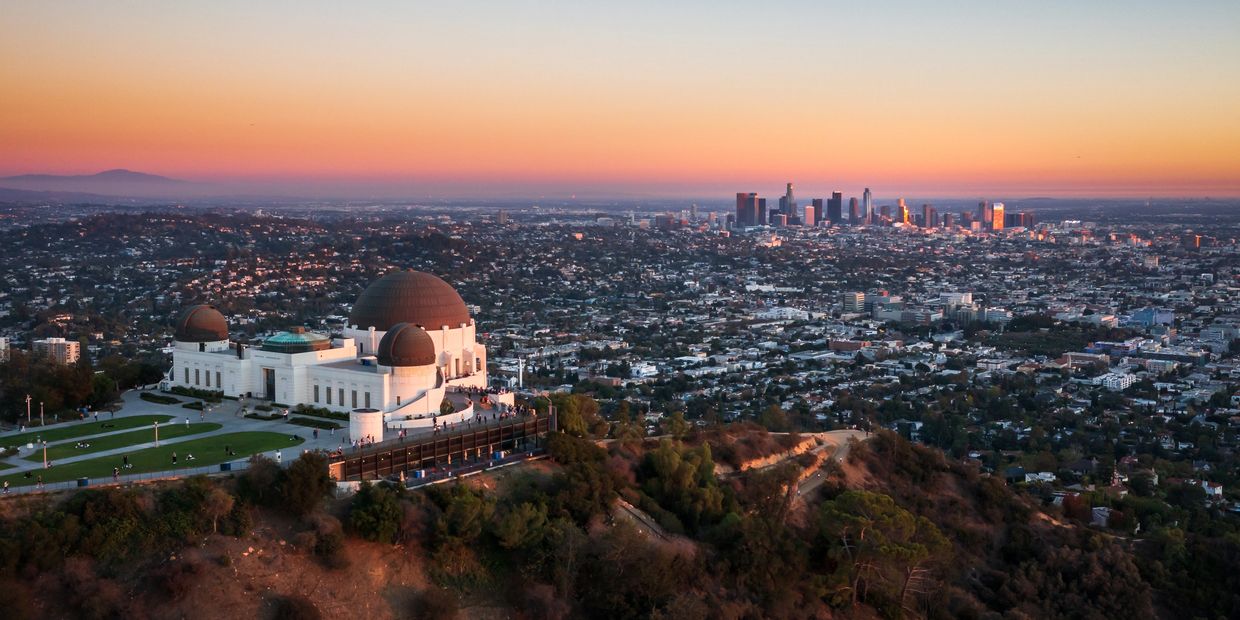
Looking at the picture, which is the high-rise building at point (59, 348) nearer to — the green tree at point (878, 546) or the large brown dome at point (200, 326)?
the large brown dome at point (200, 326)

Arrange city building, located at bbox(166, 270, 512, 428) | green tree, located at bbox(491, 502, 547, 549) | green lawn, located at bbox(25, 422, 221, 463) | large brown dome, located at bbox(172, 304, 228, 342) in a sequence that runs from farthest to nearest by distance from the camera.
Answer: large brown dome, located at bbox(172, 304, 228, 342), city building, located at bbox(166, 270, 512, 428), green lawn, located at bbox(25, 422, 221, 463), green tree, located at bbox(491, 502, 547, 549)

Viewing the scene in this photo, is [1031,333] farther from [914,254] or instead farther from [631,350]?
[914,254]

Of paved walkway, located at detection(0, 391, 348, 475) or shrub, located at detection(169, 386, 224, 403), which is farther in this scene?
shrub, located at detection(169, 386, 224, 403)

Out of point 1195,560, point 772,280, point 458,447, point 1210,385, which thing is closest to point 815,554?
point 458,447

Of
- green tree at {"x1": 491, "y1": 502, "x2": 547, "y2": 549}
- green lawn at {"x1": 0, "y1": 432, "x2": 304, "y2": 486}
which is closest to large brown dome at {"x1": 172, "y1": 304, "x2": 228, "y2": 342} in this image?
green lawn at {"x1": 0, "y1": 432, "x2": 304, "y2": 486}

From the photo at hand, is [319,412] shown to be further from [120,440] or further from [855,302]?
[855,302]

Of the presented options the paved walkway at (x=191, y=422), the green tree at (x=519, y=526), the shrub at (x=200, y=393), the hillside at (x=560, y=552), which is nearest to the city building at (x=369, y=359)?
the shrub at (x=200, y=393)

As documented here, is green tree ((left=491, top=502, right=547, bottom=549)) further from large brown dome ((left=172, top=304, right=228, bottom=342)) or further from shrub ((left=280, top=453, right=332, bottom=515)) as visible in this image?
large brown dome ((left=172, top=304, right=228, bottom=342))
